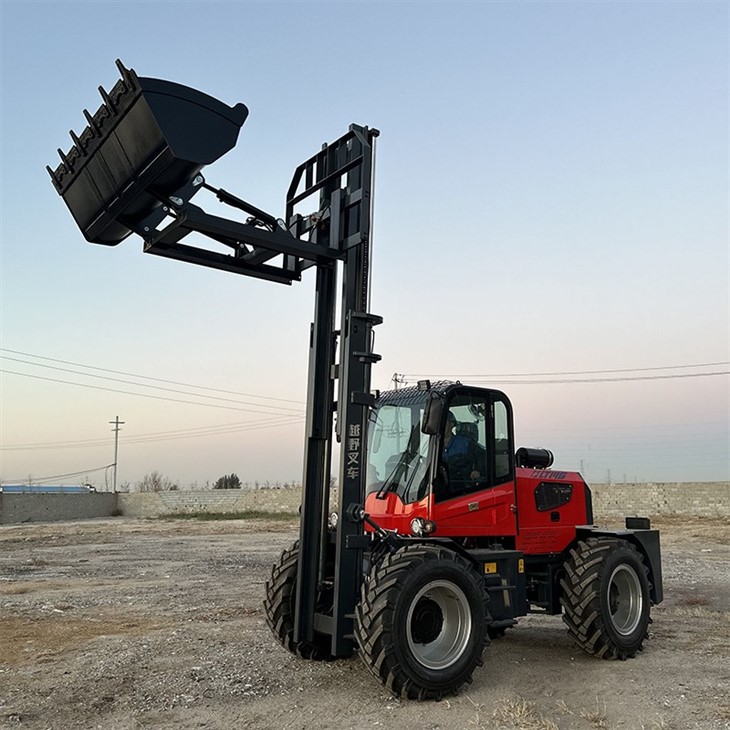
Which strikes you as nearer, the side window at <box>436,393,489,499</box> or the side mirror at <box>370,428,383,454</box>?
the side window at <box>436,393,489,499</box>

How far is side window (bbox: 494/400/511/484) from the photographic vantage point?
24.7 feet

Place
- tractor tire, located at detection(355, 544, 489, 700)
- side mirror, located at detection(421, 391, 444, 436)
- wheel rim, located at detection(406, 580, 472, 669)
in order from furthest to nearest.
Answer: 1. side mirror, located at detection(421, 391, 444, 436)
2. wheel rim, located at detection(406, 580, 472, 669)
3. tractor tire, located at detection(355, 544, 489, 700)

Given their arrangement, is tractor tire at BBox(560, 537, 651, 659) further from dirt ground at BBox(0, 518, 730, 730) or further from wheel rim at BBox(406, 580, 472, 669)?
wheel rim at BBox(406, 580, 472, 669)

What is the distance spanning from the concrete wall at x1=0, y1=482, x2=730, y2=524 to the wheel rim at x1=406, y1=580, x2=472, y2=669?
29.3m

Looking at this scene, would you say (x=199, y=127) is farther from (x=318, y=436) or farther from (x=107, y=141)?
(x=318, y=436)

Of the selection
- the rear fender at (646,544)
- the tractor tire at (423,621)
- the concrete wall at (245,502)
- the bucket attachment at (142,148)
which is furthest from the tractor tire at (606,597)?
the concrete wall at (245,502)

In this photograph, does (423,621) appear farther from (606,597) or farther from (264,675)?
(606,597)

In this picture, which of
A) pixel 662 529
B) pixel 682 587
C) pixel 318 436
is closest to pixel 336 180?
pixel 318 436

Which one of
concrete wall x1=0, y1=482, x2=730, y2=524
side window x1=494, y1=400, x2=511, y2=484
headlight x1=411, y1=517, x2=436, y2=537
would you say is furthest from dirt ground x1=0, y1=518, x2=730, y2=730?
concrete wall x1=0, y1=482, x2=730, y2=524

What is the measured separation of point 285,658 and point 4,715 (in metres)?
2.54

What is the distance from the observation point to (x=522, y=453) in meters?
8.63

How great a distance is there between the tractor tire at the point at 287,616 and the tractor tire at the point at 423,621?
105 centimetres

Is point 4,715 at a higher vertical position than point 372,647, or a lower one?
lower

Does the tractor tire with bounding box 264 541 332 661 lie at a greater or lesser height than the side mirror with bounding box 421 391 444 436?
lesser
